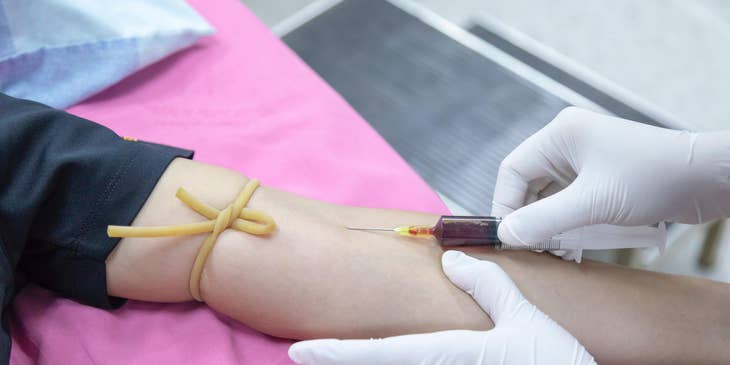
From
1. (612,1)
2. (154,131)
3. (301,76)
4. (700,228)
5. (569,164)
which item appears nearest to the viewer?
(569,164)

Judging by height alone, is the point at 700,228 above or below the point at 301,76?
below

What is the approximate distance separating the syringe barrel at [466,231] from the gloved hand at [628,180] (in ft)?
0.07

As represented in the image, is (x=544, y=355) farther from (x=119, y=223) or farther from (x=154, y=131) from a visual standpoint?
(x=154, y=131)

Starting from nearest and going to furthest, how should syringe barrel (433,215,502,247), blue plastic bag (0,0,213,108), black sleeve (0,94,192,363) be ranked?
black sleeve (0,94,192,363)
syringe barrel (433,215,502,247)
blue plastic bag (0,0,213,108)

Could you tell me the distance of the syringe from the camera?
0.91 metres

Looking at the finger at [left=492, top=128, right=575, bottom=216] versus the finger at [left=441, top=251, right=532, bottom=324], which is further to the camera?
the finger at [left=492, top=128, right=575, bottom=216]

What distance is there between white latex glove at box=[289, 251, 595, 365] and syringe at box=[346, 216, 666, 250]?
6cm

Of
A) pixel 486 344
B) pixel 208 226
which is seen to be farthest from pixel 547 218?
pixel 208 226

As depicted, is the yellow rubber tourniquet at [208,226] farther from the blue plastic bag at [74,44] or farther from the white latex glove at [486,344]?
the blue plastic bag at [74,44]

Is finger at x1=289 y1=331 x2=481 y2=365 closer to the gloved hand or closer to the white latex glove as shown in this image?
the white latex glove

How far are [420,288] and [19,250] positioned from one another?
0.50 metres

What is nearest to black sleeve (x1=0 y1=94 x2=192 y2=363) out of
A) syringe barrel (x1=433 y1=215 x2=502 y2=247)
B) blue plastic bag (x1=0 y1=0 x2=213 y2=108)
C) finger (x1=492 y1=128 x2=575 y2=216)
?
blue plastic bag (x1=0 y1=0 x2=213 y2=108)

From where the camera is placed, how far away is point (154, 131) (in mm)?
A: 1126

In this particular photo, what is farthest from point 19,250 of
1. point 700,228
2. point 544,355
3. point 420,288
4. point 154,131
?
point 700,228
